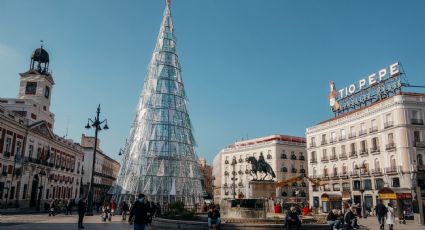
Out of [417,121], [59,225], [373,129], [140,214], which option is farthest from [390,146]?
[140,214]

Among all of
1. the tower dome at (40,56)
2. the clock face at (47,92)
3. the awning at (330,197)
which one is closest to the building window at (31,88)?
the clock face at (47,92)

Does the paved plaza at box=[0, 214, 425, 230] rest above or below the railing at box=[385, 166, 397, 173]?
below

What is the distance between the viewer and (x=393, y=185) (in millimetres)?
52000

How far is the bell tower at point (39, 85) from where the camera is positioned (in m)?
58.8

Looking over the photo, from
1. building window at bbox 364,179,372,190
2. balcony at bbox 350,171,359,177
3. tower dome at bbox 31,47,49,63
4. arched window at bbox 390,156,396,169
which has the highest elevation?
tower dome at bbox 31,47,49,63

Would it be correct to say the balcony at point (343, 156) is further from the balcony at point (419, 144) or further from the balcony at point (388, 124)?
the balcony at point (419, 144)

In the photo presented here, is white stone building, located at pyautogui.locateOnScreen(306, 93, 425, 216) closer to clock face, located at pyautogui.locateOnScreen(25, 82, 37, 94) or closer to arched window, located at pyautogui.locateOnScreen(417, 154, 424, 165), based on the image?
arched window, located at pyautogui.locateOnScreen(417, 154, 424, 165)

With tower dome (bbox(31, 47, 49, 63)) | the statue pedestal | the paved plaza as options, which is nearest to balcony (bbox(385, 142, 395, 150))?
the paved plaza

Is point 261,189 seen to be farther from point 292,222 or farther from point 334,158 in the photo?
point 334,158

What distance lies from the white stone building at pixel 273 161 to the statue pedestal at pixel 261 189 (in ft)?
133

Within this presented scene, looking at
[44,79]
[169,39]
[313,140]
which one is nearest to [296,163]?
[313,140]

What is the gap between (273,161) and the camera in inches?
3216

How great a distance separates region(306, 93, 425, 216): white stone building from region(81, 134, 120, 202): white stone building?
174 ft

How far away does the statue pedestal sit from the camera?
33656 millimetres
